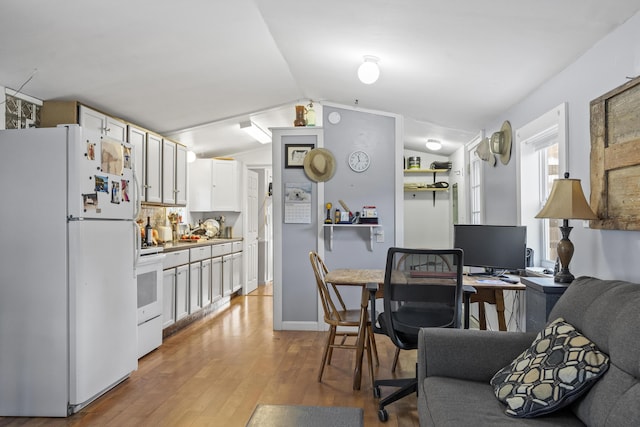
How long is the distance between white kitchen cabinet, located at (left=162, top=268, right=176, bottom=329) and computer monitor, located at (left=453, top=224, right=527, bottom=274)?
108 inches

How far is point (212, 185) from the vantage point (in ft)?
22.1

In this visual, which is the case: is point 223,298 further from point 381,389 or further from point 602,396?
point 602,396

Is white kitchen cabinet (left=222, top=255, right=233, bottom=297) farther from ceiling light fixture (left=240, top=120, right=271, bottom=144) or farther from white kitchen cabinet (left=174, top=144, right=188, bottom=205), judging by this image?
ceiling light fixture (left=240, top=120, right=271, bottom=144)

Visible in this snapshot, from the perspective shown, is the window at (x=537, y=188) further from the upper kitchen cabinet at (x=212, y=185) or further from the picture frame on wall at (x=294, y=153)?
the upper kitchen cabinet at (x=212, y=185)

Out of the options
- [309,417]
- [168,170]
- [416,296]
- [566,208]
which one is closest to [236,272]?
[168,170]

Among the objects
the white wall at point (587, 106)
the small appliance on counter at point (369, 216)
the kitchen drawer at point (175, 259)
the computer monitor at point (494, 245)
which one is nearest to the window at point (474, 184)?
the small appliance on counter at point (369, 216)

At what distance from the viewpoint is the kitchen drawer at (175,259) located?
4.41 meters

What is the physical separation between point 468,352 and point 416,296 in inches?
25.7

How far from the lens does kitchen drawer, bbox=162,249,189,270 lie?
4.41 m

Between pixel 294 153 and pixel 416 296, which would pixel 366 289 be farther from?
pixel 294 153

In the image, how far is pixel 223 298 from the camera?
6.21 metres

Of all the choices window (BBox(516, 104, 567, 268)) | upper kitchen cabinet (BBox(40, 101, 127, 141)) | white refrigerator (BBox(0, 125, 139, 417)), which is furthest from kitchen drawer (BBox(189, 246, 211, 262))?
window (BBox(516, 104, 567, 268))

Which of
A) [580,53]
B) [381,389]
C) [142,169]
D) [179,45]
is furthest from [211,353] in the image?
[580,53]

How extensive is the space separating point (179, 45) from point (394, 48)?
5.28 feet
